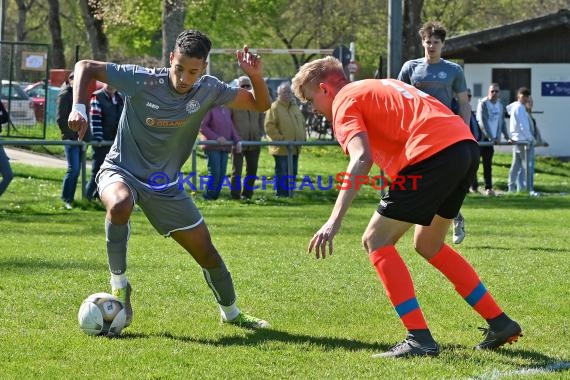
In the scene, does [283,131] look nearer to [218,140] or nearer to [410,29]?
[218,140]

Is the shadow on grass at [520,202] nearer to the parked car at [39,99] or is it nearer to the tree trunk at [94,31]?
the parked car at [39,99]

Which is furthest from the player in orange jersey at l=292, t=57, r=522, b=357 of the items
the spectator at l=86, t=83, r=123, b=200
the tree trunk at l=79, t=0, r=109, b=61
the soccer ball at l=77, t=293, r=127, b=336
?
the tree trunk at l=79, t=0, r=109, b=61

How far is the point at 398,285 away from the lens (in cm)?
655

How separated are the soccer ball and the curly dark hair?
168 cm

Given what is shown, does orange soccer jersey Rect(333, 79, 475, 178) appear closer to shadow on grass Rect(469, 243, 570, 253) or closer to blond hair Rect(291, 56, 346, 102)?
blond hair Rect(291, 56, 346, 102)

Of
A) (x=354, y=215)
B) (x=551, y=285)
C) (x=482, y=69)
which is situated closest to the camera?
(x=551, y=285)

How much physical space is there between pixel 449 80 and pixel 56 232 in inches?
221

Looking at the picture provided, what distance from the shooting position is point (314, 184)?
22.2m

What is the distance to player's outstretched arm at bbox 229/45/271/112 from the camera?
7512 mm

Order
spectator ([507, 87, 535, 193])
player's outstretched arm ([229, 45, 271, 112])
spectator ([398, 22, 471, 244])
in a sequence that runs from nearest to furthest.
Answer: player's outstretched arm ([229, 45, 271, 112]), spectator ([398, 22, 471, 244]), spectator ([507, 87, 535, 193])

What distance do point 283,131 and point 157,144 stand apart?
12.3m

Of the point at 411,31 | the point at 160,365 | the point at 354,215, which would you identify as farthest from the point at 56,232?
the point at 411,31

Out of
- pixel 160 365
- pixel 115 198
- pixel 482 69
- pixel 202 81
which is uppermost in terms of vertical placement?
pixel 482 69

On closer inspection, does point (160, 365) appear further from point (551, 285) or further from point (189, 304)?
point (551, 285)
